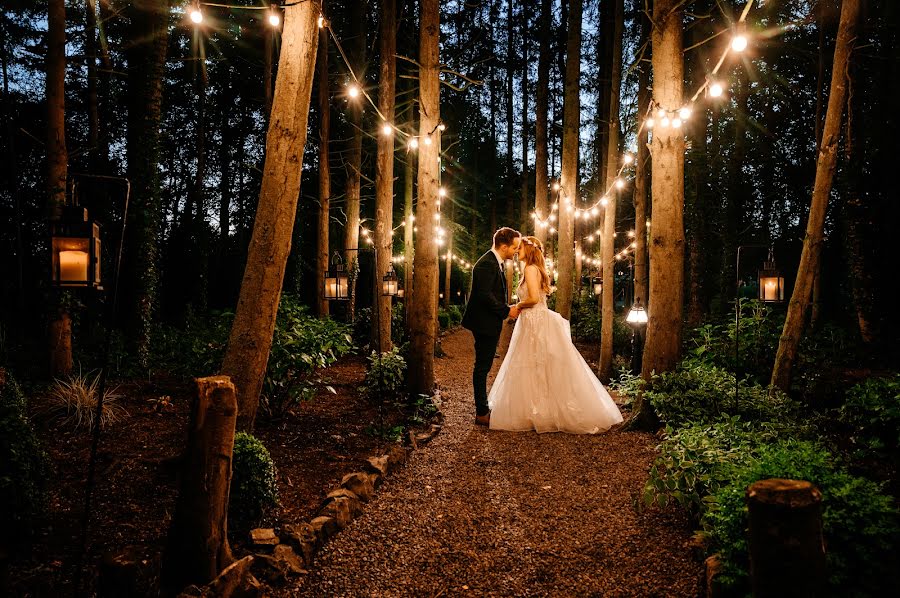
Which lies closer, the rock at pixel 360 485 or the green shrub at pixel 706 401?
the rock at pixel 360 485

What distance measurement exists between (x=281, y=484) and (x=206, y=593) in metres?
1.74

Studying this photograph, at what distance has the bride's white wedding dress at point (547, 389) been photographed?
6.09 m

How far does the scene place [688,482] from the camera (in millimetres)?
3240

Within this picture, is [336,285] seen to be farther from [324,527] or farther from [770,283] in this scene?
[770,283]

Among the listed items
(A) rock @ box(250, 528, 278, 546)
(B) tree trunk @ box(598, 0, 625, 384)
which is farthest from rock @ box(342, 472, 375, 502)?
(B) tree trunk @ box(598, 0, 625, 384)

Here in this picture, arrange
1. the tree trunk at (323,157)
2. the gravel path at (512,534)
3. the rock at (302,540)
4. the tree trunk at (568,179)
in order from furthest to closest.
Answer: the tree trunk at (323,157) → the tree trunk at (568,179) → the rock at (302,540) → the gravel path at (512,534)

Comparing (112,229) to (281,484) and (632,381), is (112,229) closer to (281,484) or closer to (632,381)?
(281,484)

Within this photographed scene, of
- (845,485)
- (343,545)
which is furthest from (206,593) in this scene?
(845,485)

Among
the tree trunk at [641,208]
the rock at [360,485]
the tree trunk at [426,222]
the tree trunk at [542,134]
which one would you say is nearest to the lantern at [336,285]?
the tree trunk at [426,222]

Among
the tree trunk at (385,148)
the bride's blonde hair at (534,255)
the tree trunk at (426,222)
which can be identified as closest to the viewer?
the bride's blonde hair at (534,255)

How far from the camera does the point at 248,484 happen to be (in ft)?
10.4

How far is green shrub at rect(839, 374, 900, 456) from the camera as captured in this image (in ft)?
16.6

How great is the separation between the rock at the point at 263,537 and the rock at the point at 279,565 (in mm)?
55

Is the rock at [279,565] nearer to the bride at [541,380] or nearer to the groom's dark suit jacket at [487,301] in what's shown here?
the bride at [541,380]
